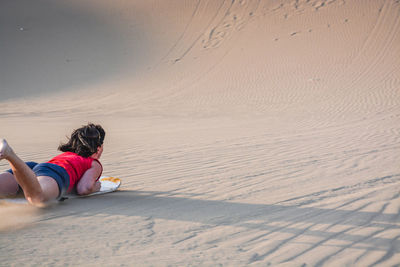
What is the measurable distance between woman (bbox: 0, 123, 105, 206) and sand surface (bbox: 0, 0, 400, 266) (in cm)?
16

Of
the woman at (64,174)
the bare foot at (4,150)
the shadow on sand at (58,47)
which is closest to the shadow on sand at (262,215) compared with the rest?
the woman at (64,174)

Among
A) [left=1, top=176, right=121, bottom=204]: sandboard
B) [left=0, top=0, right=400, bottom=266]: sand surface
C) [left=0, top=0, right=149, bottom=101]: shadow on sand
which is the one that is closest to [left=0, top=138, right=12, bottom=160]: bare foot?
[left=0, top=0, right=400, bottom=266]: sand surface

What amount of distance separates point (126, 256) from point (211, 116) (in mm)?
8676

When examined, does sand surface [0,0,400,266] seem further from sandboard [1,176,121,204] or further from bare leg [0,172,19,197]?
bare leg [0,172,19,197]

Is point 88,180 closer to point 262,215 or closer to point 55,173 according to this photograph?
point 55,173

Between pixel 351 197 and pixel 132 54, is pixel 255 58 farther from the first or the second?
pixel 351 197

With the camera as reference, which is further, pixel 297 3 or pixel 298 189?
pixel 297 3

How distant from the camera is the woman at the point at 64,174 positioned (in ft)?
8.67

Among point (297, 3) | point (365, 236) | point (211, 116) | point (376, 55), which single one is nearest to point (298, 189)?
point (365, 236)

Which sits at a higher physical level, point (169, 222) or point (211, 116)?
point (211, 116)

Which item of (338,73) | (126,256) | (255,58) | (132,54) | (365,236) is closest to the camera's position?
(126,256)

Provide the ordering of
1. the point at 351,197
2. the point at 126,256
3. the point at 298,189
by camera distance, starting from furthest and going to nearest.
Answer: the point at 298,189 < the point at 351,197 < the point at 126,256

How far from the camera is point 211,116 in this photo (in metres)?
10.7

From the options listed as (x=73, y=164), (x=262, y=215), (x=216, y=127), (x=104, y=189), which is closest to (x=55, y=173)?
(x=73, y=164)
